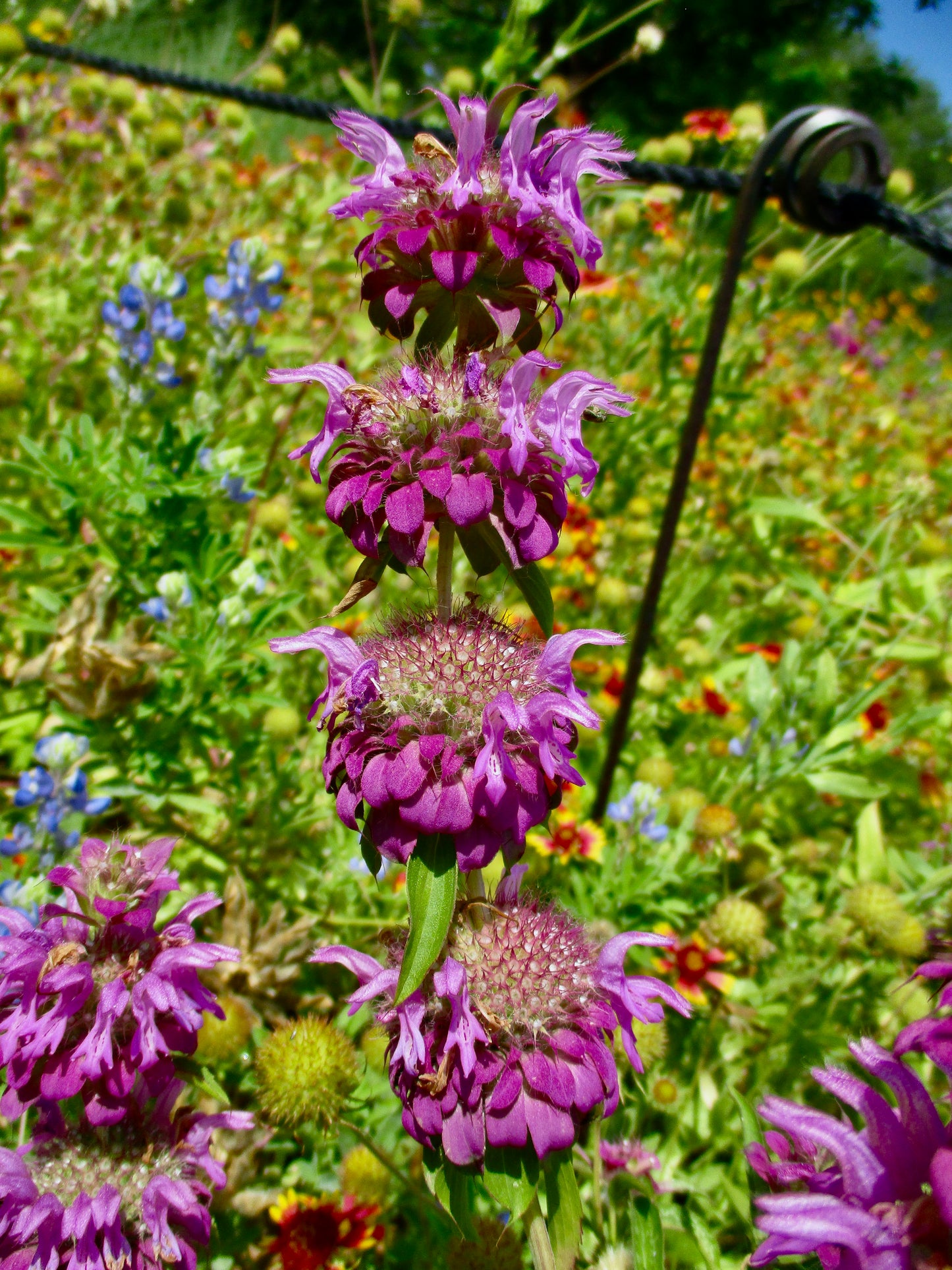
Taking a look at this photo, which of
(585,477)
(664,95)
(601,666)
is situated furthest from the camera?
(664,95)

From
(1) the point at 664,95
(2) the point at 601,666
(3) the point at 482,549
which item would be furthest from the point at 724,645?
(1) the point at 664,95

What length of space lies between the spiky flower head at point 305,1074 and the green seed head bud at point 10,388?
5.84 feet

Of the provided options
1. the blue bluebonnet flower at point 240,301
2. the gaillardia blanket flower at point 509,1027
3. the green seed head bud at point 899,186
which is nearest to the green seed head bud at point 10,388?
the blue bluebonnet flower at point 240,301

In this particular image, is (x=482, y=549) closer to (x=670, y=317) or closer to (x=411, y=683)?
(x=411, y=683)

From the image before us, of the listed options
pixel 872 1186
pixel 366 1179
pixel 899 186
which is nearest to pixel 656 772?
pixel 366 1179

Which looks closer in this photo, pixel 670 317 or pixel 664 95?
pixel 670 317

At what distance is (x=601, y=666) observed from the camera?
2459 millimetres

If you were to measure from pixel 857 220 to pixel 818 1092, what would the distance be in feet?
5.72

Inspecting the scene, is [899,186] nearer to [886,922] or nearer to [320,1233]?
[886,922]

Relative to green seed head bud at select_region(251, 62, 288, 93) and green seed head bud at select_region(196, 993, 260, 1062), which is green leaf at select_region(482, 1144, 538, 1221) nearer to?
green seed head bud at select_region(196, 993, 260, 1062)

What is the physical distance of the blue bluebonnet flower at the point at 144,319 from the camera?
212cm

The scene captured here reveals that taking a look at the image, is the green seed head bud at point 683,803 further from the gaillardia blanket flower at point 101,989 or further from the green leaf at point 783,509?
the gaillardia blanket flower at point 101,989

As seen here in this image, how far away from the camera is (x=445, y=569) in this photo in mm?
942

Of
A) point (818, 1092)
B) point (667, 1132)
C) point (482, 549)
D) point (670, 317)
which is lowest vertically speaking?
point (667, 1132)
